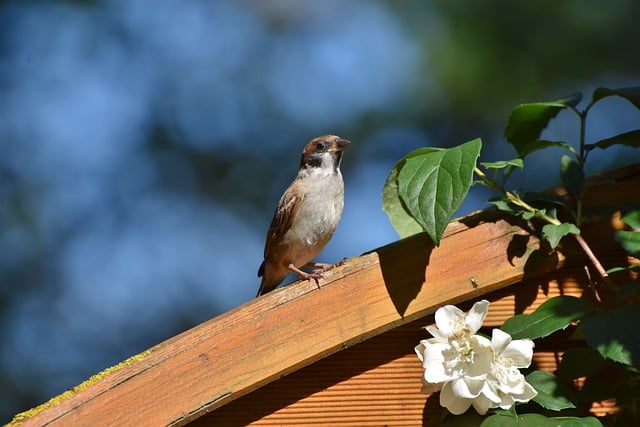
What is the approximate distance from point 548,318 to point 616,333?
0.14 m

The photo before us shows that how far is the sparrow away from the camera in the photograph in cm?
353

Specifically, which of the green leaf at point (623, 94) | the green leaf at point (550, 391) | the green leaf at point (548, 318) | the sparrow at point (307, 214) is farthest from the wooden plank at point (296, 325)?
the sparrow at point (307, 214)

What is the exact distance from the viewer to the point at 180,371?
1.77 m

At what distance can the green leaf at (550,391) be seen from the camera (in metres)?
1.77

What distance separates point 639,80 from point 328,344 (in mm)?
3467

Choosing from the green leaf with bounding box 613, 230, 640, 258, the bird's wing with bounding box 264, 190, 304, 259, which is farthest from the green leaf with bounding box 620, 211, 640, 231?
the bird's wing with bounding box 264, 190, 304, 259

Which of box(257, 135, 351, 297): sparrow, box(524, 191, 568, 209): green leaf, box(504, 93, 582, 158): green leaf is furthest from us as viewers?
box(257, 135, 351, 297): sparrow

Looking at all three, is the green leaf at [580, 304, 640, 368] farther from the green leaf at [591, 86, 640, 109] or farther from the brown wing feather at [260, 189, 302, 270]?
the brown wing feather at [260, 189, 302, 270]

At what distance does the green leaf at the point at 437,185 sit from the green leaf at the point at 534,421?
1.14ft

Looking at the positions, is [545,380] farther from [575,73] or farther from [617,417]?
[575,73]

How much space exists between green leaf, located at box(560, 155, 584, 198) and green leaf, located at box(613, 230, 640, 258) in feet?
0.54

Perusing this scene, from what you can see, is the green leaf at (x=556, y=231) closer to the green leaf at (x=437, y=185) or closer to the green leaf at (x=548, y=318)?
the green leaf at (x=548, y=318)

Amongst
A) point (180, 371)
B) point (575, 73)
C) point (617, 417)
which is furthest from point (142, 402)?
point (575, 73)

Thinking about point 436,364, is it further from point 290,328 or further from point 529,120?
point 529,120
